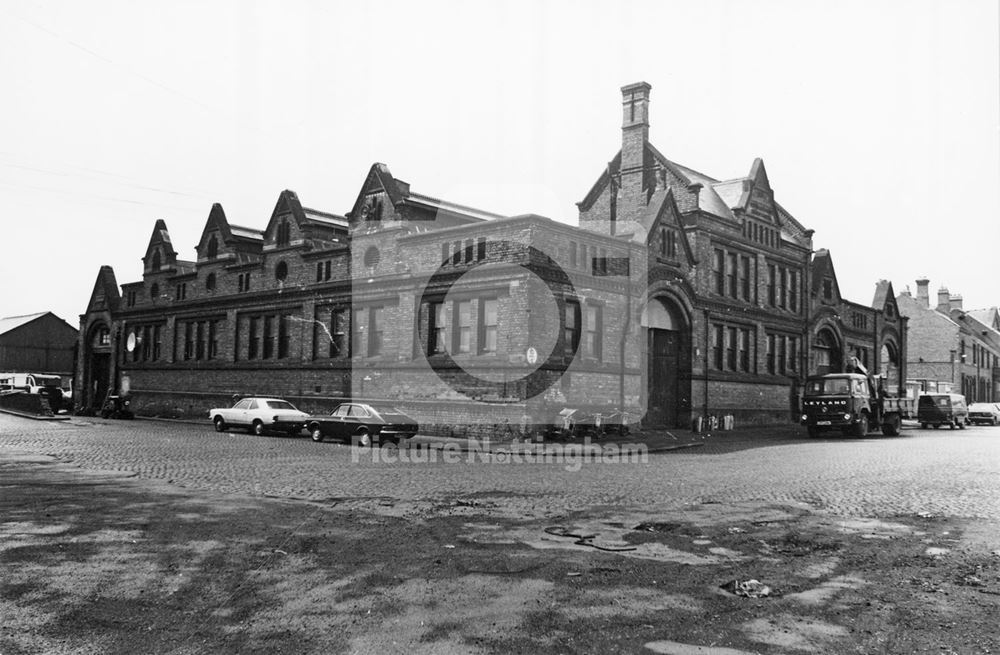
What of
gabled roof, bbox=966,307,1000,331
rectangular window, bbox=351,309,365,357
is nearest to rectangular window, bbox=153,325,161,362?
rectangular window, bbox=351,309,365,357

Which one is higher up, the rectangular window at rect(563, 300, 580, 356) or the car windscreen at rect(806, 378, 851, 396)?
the rectangular window at rect(563, 300, 580, 356)

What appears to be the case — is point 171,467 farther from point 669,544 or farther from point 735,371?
point 735,371

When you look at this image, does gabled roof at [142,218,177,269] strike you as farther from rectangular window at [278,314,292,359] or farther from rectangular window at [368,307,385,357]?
rectangular window at [368,307,385,357]

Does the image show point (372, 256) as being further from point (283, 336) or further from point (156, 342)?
point (156, 342)

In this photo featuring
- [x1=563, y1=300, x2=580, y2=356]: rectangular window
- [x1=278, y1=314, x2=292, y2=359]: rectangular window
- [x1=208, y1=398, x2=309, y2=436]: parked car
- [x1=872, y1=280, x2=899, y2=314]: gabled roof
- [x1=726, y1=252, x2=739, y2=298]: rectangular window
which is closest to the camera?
[x1=563, y1=300, x2=580, y2=356]: rectangular window

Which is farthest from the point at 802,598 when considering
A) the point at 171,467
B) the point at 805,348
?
the point at 805,348

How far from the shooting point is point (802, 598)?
672cm

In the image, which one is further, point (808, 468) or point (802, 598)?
point (808, 468)

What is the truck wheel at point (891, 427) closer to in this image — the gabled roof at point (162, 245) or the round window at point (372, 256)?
the round window at point (372, 256)

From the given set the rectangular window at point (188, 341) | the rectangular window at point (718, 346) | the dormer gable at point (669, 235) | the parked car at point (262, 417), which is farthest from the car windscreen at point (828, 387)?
the rectangular window at point (188, 341)

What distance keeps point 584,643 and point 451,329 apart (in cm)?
2270

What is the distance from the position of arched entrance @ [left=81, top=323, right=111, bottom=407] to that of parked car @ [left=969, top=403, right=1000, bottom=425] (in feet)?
179

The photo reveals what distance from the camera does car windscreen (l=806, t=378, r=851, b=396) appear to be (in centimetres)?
3077

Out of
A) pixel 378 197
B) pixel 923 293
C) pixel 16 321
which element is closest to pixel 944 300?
pixel 923 293
